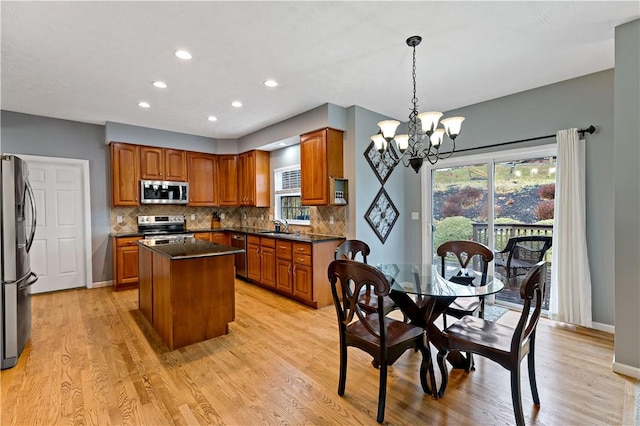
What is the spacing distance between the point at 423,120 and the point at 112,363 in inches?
128

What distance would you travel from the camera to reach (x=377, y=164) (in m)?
4.46

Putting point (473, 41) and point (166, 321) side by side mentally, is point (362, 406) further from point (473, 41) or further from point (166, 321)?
point (473, 41)

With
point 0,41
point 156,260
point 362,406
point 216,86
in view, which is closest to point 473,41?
point 216,86

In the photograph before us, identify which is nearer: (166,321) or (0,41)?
(0,41)

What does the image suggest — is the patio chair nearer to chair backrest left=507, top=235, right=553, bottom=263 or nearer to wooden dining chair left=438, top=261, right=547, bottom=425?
chair backrest left=507, top=235, right=553, bottom=263

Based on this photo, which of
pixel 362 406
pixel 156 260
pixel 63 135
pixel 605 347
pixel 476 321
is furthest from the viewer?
pixel 63 135

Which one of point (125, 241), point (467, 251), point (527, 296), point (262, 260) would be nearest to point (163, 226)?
point (125, 241)

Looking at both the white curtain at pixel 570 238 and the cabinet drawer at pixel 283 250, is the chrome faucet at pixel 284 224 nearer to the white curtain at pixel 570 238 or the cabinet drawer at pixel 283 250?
the cabinet drawer at pixel 283 250

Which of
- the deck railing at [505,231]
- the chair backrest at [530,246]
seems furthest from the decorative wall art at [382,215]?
the chair backrest at [530,246]

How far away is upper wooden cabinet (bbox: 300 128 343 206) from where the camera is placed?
418 centimetres

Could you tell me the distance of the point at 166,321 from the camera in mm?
2949

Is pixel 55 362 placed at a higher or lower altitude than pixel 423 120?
lower

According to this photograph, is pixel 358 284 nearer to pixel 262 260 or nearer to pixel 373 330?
pixel 373 330

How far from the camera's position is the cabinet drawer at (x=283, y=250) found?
435 centimetres
